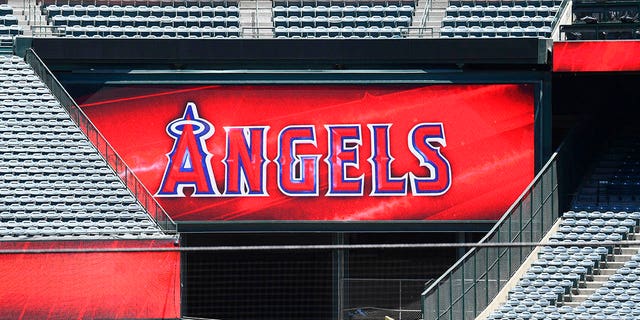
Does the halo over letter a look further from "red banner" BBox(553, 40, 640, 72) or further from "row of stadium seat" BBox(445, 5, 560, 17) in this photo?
"red banner" BBox(553, 40, 640, 72)

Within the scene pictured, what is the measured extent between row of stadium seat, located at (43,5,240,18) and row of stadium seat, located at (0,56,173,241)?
1.81 m

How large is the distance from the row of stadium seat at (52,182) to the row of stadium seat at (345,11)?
13.5 ft

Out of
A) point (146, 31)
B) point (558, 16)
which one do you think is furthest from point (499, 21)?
point (146, 31)

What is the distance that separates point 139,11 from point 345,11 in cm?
331

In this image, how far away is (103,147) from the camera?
19188 millimetres

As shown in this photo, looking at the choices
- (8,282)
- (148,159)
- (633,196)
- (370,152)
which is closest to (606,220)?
(633,196)

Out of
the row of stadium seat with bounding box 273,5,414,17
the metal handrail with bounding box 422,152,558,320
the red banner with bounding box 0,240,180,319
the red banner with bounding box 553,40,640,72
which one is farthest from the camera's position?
the row of stadium seat with bounding box 273,5,414,17

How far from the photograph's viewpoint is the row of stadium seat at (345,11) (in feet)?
69.4

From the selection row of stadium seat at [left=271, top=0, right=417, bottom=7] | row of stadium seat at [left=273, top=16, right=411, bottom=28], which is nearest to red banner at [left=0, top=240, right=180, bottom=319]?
row of stadium seat at [left=273, top=16, right=411, bottom=28]

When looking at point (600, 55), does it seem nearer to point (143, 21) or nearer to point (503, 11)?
point (503, 11)

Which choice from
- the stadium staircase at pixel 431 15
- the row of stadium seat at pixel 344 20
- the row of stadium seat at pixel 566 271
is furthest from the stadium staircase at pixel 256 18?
the row of stadium seat at pixel 566 271

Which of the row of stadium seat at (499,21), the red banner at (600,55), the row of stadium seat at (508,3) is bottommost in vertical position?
the red banner at (600,55)

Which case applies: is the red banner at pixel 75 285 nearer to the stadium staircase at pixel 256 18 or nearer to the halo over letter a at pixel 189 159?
the halo over letter a at pixel 189 159

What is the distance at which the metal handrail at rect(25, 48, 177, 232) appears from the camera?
60.6 ft
